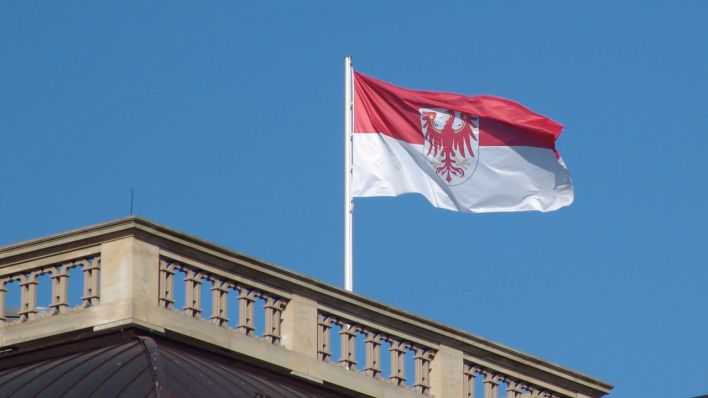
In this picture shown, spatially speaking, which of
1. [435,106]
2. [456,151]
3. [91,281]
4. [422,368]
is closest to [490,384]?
[422,368]

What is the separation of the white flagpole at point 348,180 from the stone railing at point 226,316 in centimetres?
226

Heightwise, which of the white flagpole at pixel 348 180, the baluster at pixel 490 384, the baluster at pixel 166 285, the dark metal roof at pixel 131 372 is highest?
the white flagpole at pixel 348 180

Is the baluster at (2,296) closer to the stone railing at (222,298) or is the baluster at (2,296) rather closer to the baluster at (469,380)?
the stone railing at (222,298)

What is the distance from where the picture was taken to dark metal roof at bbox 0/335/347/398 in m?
25.3

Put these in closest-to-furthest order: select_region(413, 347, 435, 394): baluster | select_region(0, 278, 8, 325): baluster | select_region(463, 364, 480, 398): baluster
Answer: select_region(0, 278, 8, 325): baluster → select_region(413, 347, 435, 394): baluster → select_region(463, 364, 480, 398): baluster

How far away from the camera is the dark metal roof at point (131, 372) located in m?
25.3

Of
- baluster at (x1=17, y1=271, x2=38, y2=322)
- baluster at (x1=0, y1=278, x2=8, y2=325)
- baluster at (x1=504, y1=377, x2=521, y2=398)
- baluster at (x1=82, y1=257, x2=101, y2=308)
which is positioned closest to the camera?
baluster at (x1=82, y1=257, x2=101, y2=308)

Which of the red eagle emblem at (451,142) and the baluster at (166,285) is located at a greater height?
the red eagle emblem at (451,142)

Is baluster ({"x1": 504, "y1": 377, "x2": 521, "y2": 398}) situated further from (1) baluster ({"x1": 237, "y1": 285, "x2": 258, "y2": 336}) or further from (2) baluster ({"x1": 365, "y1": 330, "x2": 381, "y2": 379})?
(1) baluster ({"x1": 237, "y1": 285, "x2": 258, "y2": 336})

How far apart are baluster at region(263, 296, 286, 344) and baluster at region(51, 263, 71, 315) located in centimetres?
281

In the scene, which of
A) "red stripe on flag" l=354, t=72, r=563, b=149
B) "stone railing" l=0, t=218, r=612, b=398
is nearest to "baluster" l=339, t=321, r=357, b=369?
"stone railing" l=0, t=218, r=612, b=398

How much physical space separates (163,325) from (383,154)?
11.7 meters

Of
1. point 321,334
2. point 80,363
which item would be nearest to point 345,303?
point 321,334

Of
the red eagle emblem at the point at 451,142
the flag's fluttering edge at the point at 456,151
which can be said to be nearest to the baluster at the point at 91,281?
the flag's fluttering edge at the point at 456,151
